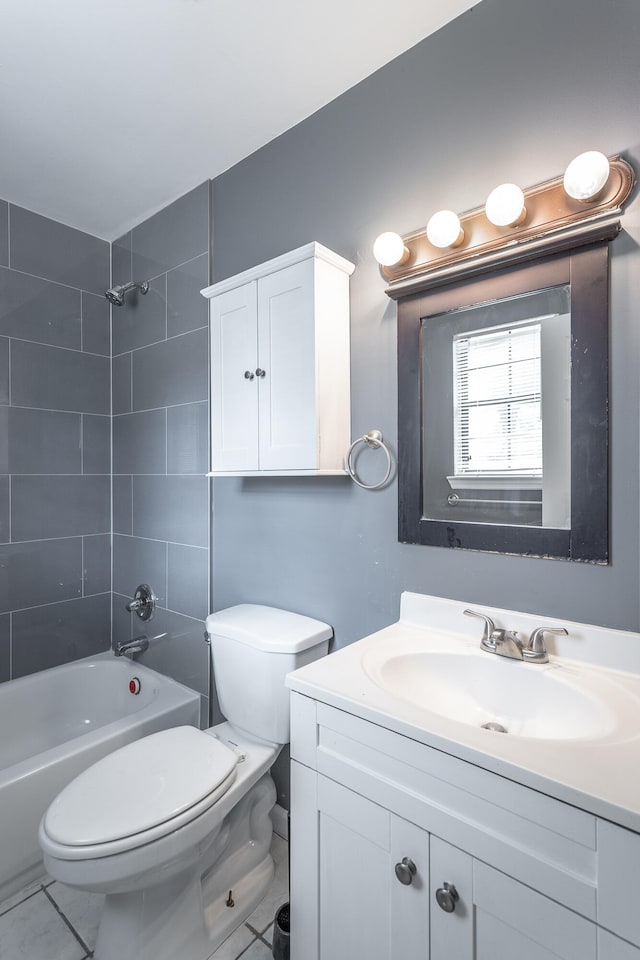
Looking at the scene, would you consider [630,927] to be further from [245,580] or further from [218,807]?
[245,580]

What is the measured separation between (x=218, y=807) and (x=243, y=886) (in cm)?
44

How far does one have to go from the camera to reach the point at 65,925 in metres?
1.39

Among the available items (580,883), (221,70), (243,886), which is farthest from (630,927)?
(221,70)

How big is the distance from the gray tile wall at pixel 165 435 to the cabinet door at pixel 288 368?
55 cm

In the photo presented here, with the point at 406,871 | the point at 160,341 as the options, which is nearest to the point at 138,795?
the point at 406,871

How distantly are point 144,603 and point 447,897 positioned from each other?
5.94ft

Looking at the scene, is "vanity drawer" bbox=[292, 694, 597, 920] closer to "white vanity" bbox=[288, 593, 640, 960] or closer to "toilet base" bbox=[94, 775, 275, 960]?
"white vanity" bbox=[288, 593, 640, 960]

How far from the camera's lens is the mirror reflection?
113 cm

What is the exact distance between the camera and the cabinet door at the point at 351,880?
0.87 m

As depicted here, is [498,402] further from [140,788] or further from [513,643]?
[140,788]

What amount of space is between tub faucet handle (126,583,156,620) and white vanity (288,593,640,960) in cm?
138

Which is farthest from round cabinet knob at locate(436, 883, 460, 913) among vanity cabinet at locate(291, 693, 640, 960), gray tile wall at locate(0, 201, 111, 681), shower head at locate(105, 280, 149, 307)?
shower head at locate(105, 280, 149, 307)

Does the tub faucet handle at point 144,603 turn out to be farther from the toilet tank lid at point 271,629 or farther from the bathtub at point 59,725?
the toilet tank lid at point 271,629

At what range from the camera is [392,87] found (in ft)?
4.70
